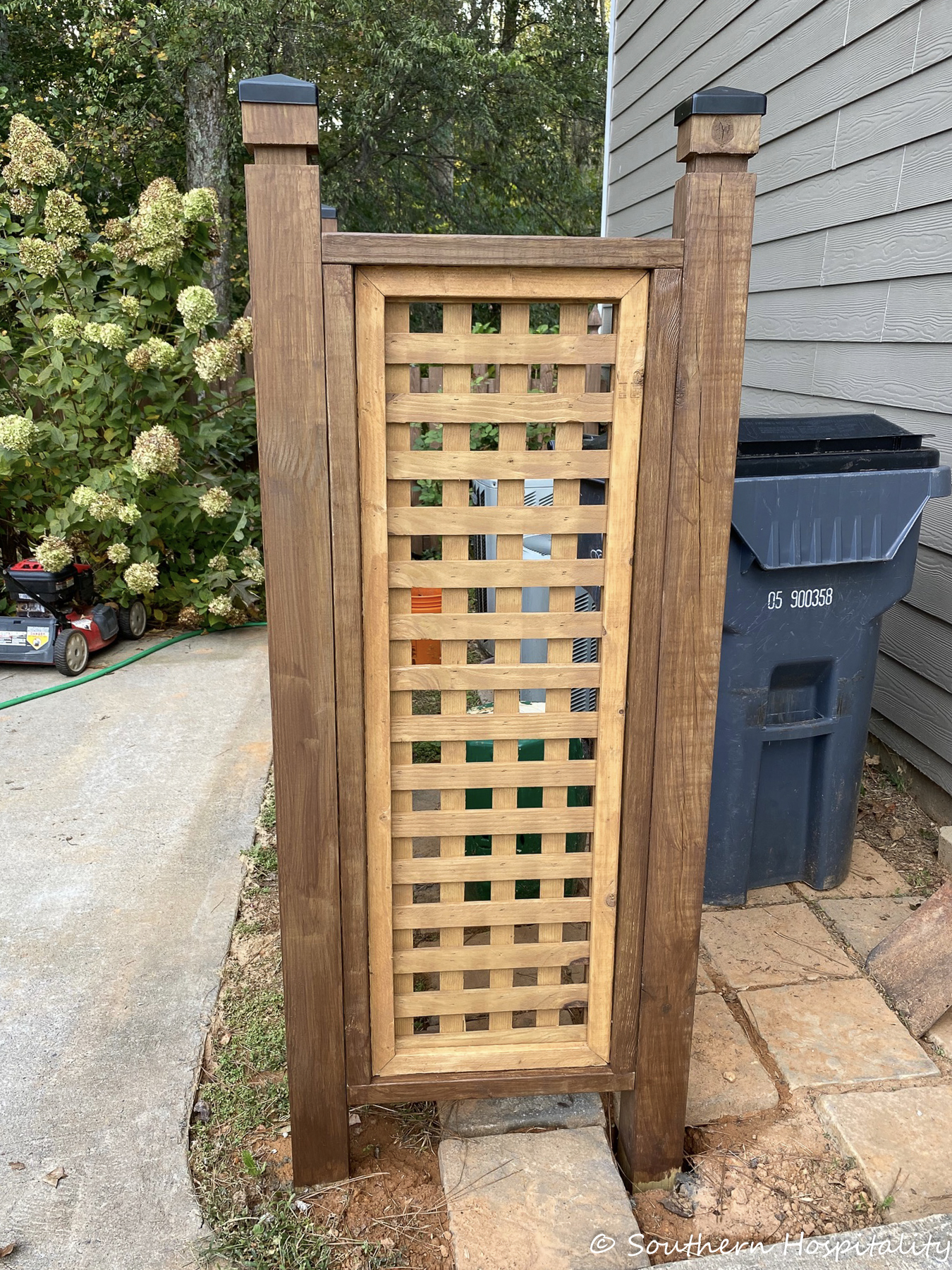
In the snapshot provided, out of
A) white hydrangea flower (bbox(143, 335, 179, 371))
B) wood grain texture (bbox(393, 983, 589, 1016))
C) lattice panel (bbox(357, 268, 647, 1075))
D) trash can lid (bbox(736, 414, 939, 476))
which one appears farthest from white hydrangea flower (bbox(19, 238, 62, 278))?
wood grain texture (bbox(393, 983, 589, 1016))

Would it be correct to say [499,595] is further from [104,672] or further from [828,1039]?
[104,672]

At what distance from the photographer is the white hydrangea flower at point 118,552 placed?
4.32m

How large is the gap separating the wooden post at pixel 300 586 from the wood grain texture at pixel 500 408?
0.13 meters

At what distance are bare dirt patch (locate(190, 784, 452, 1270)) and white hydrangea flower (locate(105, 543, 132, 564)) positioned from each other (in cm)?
271

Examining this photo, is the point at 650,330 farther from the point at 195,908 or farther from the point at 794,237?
the point at 794,237

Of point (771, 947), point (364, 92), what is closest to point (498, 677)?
point (771, 947)

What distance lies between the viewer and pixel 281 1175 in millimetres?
Result: 1679

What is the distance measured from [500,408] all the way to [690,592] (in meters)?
0.41

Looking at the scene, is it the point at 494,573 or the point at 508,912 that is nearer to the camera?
the point at 494,573

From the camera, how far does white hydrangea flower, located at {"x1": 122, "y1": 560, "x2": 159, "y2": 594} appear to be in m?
4.34

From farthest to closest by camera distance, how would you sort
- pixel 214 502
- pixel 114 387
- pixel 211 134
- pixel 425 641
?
1. pixel 211 134
2. pixel 214 502
3. pixel 114 387
4. pixel 425 641

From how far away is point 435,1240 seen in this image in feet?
5.04

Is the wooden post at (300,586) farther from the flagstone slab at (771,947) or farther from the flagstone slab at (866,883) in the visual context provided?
the flagstone slab at (866,883)

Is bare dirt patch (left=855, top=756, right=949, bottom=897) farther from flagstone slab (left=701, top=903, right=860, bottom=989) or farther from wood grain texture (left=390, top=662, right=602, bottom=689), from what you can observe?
wood grain texture (left=390, top=662, right=602, bottom=689)
